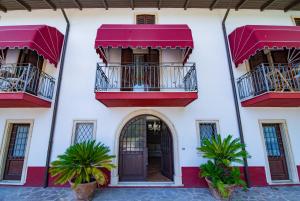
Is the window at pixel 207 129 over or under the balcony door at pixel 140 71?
under

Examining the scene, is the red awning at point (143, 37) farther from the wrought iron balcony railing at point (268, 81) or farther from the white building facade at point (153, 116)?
the wrought iron balcony railing at point (268, 81)

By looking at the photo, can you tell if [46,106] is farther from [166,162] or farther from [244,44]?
[244,44]

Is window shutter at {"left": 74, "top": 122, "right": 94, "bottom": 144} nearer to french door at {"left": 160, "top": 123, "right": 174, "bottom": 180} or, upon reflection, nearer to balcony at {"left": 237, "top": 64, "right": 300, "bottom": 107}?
french door at {"left": 160, "top": 123, "right": 174, "bottom": 180}

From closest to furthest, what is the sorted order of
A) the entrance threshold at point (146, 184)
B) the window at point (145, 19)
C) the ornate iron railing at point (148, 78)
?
the entrance threshold at point (146, 184), the ornate iron railing at point (148, 78), the window at point (145, 19)

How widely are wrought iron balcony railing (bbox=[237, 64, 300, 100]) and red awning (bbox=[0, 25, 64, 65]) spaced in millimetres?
9334

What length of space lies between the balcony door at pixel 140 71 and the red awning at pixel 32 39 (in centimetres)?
342

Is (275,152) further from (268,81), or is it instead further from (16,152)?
(16,152)

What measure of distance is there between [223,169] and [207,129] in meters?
1.96

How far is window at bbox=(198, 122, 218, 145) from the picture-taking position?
7352 millimetres

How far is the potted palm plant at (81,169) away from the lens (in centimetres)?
550

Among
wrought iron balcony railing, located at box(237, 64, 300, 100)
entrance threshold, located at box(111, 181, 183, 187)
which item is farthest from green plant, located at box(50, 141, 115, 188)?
wrought iron balcony railing, located at box(237, 64, 300, 100)

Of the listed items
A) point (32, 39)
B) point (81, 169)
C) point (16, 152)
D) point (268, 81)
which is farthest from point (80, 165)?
point (268, 81)

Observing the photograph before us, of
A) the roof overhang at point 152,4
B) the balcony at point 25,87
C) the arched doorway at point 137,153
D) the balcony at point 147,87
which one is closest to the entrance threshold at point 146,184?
the arched doorway at point 137,153

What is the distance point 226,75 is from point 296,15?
6037mm
